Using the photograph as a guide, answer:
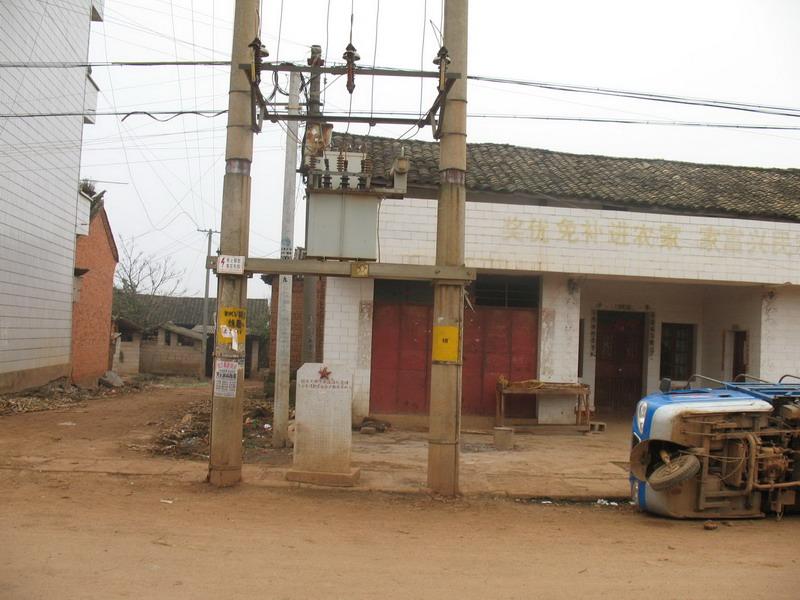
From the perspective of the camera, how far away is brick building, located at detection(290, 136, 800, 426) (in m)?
15.0

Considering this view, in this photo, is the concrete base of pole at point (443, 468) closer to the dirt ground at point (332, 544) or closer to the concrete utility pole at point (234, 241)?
the dirt ground at point (332, 544)

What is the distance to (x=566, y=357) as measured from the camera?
1576 centimetres

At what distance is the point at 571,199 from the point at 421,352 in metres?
4.92

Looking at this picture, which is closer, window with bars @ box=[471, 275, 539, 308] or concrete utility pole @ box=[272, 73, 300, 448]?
concrete utility pole @ box=[272, 73, 300, 448]

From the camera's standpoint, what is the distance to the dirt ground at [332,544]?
17.7 feet

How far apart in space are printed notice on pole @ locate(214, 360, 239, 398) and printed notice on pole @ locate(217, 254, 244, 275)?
112cm

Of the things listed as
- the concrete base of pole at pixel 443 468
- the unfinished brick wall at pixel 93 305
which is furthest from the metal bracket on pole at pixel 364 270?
the unfinished brick wall at pixel 93 305

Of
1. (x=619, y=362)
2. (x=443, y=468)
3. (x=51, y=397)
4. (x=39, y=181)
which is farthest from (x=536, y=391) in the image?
(x=39, y=181)

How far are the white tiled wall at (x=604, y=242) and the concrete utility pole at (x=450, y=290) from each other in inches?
222

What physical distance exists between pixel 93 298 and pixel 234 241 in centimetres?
2036

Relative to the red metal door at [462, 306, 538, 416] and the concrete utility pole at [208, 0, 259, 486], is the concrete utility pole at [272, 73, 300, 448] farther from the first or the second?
the red metal door at [462, 306, 538, 416]

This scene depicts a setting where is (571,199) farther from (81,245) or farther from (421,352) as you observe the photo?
(81,245)

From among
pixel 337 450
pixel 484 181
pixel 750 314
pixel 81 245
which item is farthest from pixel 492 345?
pixel 81 245

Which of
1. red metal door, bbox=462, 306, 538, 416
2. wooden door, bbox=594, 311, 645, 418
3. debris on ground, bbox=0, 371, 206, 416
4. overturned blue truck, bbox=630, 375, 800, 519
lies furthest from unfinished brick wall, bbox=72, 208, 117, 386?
overturned blue truck, bbox=630, 375, 800, 519
